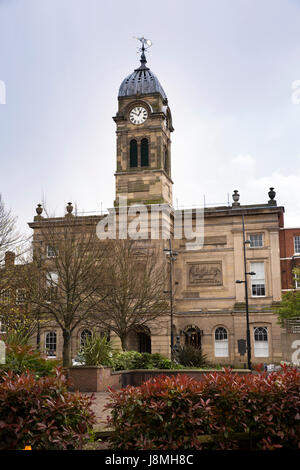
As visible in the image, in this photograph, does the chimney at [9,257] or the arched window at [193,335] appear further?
the arched window at [193,335]

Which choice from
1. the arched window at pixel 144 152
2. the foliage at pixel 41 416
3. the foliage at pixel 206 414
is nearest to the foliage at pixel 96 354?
the foliage at pixel 206 414

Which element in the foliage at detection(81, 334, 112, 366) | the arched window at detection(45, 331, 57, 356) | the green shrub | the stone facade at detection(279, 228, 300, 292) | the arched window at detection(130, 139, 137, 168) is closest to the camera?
the foliage at detection(81, 334, 112, 366)

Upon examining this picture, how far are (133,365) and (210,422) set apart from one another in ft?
50.6

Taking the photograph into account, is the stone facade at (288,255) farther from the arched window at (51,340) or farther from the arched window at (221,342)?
the arched window at (51,340)

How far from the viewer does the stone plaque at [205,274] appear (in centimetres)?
4706

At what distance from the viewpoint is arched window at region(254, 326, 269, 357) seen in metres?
45.0

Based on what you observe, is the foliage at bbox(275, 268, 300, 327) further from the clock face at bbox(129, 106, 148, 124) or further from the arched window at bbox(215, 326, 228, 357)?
the clock face at bbox(129, 106, 148, 124)

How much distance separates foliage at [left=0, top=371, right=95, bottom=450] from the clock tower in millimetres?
39530

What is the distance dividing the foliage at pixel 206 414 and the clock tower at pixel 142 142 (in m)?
39.2

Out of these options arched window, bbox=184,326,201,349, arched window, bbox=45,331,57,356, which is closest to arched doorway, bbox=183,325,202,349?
arched window, bbox=184,326,201,349

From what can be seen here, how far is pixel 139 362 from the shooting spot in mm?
22828
